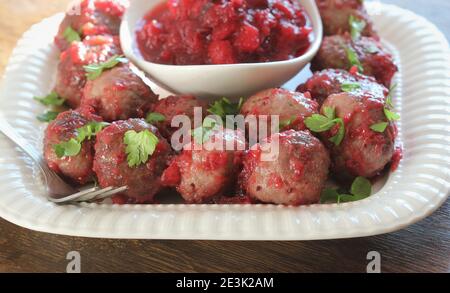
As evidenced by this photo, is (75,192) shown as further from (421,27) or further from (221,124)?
(421,27)

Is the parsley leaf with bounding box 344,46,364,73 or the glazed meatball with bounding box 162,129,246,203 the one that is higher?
the parsley leaf with bounding box 344,46,364,73

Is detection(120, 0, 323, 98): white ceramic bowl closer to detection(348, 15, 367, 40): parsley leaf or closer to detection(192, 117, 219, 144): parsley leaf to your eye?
detection(348, 15, 367, 40): parsley leaf

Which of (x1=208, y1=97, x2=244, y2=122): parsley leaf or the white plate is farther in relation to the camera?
(x1=208, y1=97, x2=244, y2=122): parsley leaf

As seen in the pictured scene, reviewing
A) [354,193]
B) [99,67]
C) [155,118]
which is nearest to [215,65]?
[155,118]

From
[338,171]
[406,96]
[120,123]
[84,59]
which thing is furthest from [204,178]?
[406,96]

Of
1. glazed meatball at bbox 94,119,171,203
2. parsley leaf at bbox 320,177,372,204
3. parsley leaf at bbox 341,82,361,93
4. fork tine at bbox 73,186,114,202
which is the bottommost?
parsley leaf at bbox 320,177,372,204

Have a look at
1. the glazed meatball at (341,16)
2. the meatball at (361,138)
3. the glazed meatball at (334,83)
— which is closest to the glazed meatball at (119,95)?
the glazed meatball at (334,83)

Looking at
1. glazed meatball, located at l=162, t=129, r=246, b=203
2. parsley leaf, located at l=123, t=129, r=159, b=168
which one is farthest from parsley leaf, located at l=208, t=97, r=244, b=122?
parsley leaf, located at l=123, t=129, r=159, b=168

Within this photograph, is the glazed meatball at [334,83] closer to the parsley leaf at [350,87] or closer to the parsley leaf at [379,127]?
the parsley leaf at [350,87]
